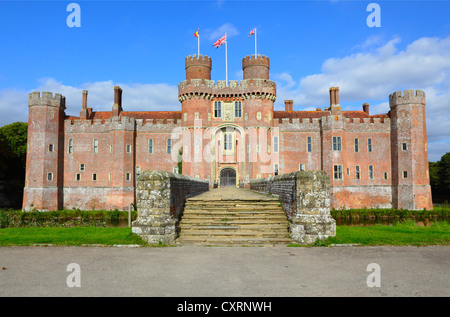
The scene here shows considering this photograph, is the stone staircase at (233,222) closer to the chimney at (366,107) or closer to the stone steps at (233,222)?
the stone steps at (233,222)

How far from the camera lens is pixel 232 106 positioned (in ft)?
130

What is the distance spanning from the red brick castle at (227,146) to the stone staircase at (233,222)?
22026 millimetres

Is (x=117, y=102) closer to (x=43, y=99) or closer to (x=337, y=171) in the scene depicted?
(x=43, y=99)

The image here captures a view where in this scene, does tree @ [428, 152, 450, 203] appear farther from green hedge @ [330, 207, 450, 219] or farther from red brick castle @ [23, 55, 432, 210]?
green hedge @ [330, 207, 450, 219]

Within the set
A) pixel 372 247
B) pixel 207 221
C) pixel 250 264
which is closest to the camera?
pixel 250 264

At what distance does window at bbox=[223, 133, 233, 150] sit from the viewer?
39719mm

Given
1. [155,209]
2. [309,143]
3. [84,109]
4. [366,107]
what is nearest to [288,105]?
[309,143]

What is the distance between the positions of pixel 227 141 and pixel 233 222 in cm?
2778

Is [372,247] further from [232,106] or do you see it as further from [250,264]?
[232,106]

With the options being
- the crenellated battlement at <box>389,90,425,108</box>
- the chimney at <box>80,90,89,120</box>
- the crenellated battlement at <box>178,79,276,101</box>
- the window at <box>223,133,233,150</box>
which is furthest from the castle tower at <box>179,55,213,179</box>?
the crenellated battlement at <box>389,90,425,108</box>

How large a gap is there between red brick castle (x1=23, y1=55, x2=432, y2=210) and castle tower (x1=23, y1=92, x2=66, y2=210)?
0.39 ft

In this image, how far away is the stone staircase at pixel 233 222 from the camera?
11.1m

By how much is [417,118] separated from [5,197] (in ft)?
180

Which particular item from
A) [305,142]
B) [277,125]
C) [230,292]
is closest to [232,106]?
[277,125]
